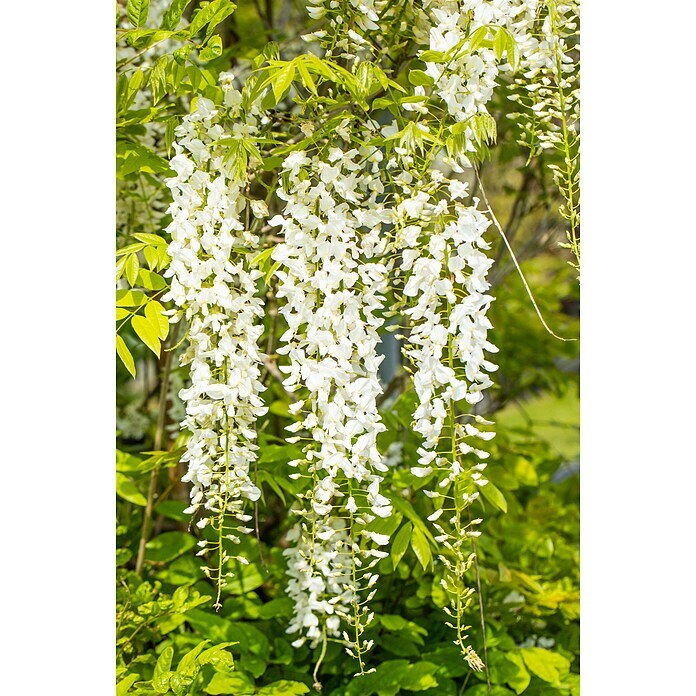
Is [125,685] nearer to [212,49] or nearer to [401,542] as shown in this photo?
[401,542]

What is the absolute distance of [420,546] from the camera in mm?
1564

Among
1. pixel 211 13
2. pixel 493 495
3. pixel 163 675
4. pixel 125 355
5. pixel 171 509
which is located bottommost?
pixel 163 675

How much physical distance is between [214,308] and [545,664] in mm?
1150

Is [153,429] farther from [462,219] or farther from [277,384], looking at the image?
[462,219]

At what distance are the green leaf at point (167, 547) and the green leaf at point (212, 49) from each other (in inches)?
45.9

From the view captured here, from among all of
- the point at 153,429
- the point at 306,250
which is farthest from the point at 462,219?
the point at 153,429

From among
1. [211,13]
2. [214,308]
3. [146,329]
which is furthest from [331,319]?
[211,13]

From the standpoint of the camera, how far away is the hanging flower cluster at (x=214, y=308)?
54.0 inches

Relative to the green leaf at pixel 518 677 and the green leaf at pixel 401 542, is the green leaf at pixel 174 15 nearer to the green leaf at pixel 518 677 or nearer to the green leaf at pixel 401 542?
the green leaf at pixel 401 542

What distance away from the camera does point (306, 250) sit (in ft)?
4.42

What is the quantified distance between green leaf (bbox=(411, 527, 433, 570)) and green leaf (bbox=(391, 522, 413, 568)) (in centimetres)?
1

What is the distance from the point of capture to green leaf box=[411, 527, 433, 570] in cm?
154

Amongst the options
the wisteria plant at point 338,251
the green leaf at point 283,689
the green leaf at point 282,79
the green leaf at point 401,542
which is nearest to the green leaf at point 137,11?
the wisteria plant at point 338,251

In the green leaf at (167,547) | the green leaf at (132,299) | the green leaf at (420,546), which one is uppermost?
the green leaf at (132,299)
